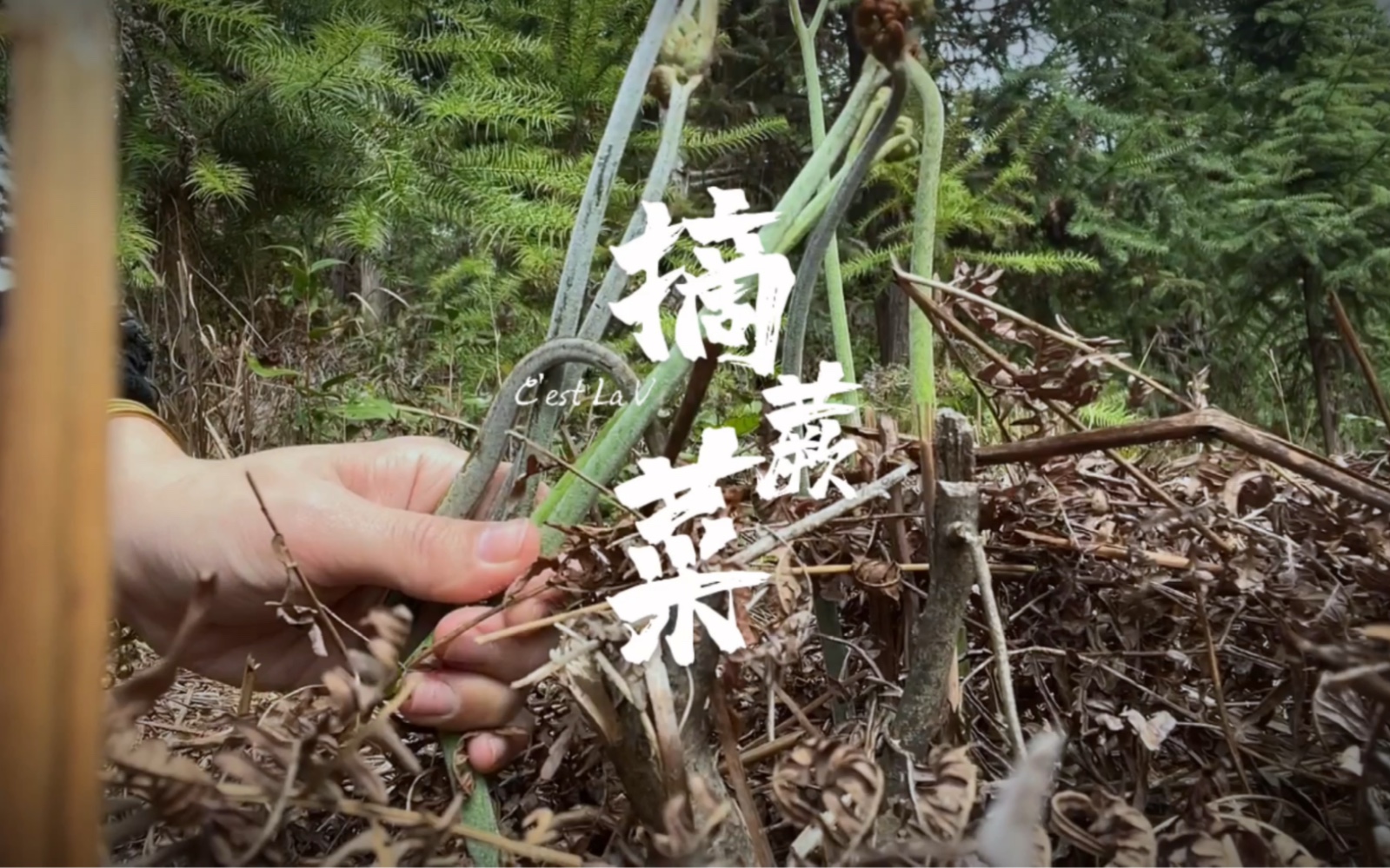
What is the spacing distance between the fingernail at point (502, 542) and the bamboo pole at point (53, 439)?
0.74 feet

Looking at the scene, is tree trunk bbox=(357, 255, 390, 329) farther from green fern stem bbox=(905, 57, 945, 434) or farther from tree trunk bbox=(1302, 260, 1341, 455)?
tree trunk bbox=(1302, 260, 1341, 455)

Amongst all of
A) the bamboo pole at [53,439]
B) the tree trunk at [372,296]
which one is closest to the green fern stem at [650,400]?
the bamboo pole at [53,439]

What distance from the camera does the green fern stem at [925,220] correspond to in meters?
0.36

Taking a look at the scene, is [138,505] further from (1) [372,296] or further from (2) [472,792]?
(1) [372,296]

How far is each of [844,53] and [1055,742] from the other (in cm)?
60

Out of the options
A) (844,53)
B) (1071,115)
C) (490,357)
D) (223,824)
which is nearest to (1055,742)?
(223,824)

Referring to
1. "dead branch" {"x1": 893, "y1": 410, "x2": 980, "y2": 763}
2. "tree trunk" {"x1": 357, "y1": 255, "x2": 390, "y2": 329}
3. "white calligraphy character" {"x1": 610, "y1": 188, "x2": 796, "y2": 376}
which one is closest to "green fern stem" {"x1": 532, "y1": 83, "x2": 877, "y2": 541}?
"white calligraphy character" {"x1": 610, "y1": 188, "x2": 796, "y2": 376}

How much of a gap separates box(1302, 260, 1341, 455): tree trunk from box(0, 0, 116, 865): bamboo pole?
0.89 m

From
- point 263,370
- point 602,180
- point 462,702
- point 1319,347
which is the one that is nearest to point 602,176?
point 602,180

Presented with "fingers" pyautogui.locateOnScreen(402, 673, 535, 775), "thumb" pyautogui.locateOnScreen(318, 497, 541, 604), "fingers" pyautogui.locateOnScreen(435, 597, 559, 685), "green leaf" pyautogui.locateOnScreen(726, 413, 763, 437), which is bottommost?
"fingers" pyautogui.locateOnScreen(402, 673, 535, 775)

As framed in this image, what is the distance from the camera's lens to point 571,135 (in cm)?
64

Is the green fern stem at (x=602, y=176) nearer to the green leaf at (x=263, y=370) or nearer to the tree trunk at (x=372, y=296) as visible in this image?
the green leaf at (x=263, y=370)

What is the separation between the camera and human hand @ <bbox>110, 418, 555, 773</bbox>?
35cm

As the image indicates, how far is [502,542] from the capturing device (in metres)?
0.36
